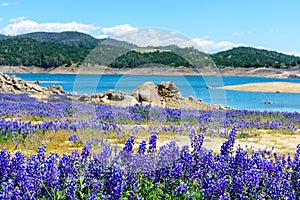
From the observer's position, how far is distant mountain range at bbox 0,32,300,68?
10000 millimetres

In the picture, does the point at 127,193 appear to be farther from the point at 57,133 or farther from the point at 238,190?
the point at 57,133

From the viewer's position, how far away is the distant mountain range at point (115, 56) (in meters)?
10.0

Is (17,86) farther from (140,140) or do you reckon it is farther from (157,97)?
(140,140)

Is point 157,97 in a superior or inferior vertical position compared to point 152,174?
inferior

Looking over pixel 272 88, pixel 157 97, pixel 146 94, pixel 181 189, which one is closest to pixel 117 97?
pixel 157 97

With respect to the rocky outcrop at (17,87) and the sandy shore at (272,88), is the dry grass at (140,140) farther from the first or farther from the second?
the sandy shore at (272,88)

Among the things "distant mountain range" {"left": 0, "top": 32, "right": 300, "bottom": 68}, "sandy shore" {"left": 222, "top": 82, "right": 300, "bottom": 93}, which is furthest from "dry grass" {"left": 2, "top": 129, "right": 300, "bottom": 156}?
"sandy shore" {"left": 222, "top": 82, "right": 300, "bottom": 93}

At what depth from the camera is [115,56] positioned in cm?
1013

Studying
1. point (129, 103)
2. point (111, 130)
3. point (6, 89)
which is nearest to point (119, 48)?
point (111, 130)

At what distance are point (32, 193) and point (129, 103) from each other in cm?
1573

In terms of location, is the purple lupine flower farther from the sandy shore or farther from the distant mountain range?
the sandy shore

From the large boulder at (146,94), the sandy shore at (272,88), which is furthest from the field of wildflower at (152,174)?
the sandy shore at (272,88)

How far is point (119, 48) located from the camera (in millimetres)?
9516

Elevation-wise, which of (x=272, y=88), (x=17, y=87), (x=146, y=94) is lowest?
(x=272, y=88)
